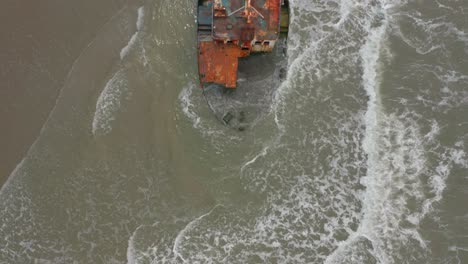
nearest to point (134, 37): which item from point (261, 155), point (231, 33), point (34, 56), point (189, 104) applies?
point (189, 104)

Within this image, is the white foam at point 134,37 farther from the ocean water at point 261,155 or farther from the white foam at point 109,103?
the white foam at point 109,103

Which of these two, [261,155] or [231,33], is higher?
[231,33]

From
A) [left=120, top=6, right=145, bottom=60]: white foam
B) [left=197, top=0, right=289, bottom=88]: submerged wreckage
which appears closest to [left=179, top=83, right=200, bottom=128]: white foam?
[left=197, top=0, right=289, bottom=88]: submerged wreckage

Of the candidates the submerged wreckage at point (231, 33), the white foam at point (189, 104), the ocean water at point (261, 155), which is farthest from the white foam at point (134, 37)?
the white foam at point (189, 104)

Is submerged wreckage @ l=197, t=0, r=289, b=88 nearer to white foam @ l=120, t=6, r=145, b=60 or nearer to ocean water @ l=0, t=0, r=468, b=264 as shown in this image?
ocean water @ l=0, t=0, r=468, b=264

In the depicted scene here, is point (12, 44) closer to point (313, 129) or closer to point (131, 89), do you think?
point (131, 89)

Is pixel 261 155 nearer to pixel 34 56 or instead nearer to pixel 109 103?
pixel 109 103
